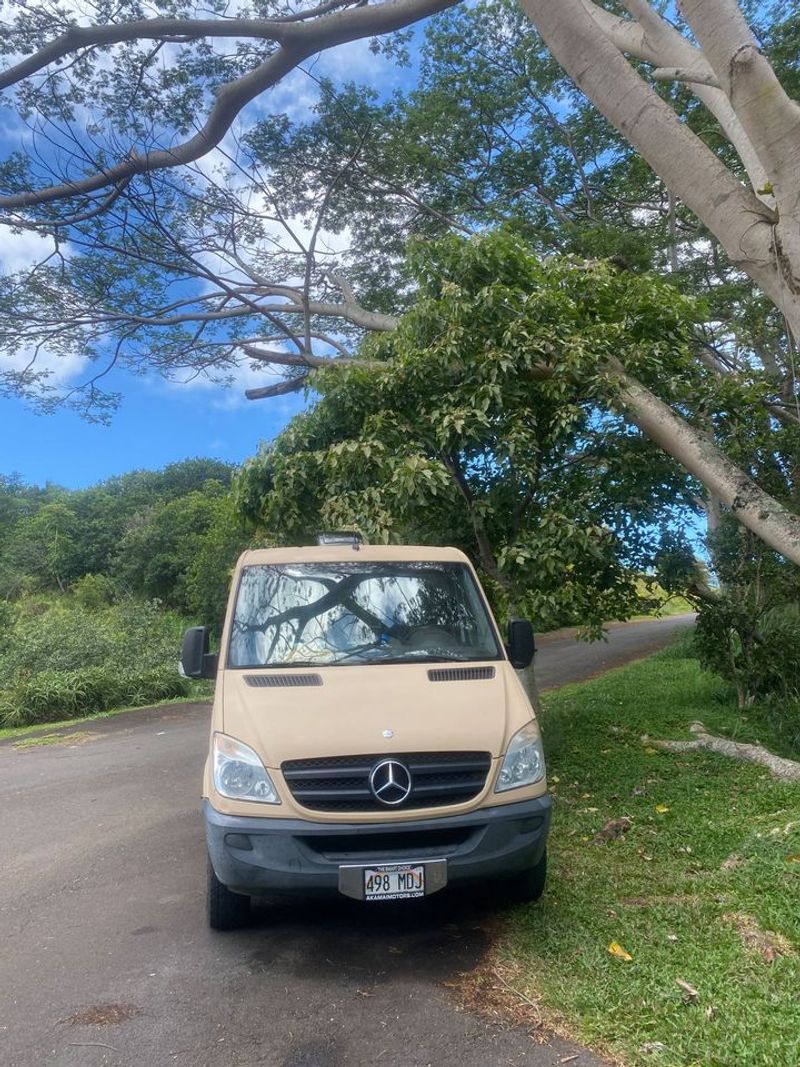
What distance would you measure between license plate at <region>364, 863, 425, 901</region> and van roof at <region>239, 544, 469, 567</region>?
81.7 inches

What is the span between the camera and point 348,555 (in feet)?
17.1

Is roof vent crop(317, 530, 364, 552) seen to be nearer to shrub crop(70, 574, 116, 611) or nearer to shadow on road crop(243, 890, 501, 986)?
shadow on road crop(243, 890, 501, 986)

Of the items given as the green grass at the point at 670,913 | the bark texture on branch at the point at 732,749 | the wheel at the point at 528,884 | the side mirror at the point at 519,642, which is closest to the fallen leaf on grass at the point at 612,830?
the green grass at the point at 670,913

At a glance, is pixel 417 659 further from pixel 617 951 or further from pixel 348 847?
pixel 617 951

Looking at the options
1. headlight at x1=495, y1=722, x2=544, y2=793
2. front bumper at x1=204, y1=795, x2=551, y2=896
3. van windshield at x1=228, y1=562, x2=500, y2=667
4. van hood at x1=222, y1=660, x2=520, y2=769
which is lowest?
front bumper at x1=204, y1=795, x2=551, y2=896

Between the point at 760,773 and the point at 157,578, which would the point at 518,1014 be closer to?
the point at 760,773

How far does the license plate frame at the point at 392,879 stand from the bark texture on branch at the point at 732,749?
13.8 feet

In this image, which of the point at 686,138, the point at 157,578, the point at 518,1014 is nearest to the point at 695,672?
the point at 686,138

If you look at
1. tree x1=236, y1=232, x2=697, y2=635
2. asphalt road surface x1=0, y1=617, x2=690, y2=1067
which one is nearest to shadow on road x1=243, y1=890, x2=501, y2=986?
asphalt road surface x1=0, y1=617, x2=690, y2=1067

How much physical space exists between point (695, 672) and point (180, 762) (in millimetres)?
8541

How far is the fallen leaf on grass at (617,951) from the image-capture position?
3.64 metres

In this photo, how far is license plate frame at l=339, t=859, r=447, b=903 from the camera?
3549mm

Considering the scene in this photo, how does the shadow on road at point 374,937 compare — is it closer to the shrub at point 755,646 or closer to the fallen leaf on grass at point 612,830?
the fallen leaf on grass at point 612,830

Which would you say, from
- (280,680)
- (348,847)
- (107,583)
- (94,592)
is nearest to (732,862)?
(348,847)
